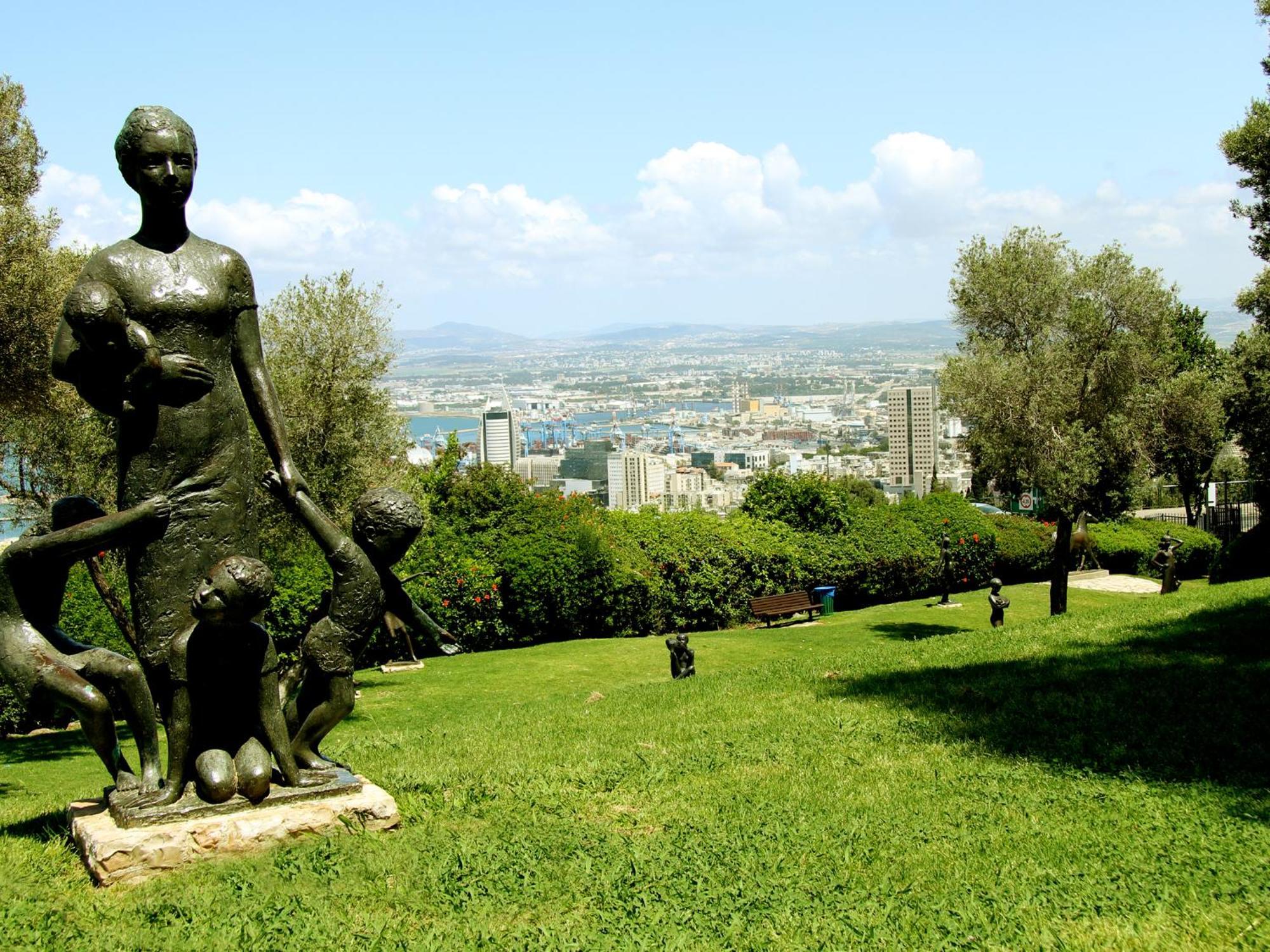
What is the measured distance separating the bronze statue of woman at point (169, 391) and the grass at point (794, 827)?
1243 mm

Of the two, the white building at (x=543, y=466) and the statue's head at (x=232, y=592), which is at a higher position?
the statue's head at (x=232, y=592)

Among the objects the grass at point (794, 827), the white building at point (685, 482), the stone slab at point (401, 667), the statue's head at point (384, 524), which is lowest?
the white building at point (685, 482)

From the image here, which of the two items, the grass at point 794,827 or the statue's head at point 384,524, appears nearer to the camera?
the grass at point 794,827

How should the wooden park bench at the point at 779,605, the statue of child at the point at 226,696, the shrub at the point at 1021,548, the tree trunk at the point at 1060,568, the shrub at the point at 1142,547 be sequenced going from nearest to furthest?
the statue of child at the point at 226,696, the tree trunk at the point at 1060,568, the wooden park bench at the point at 779,605, the shrub at the point at 1021,548, the shrub at the point at 1142,547

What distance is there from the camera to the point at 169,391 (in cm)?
527

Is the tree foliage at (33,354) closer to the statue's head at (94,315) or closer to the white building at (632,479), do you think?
the statue's head at (94,315)

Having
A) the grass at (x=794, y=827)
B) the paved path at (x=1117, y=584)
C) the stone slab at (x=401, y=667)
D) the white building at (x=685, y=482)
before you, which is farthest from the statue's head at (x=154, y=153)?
the white building at (x=685, y=482)

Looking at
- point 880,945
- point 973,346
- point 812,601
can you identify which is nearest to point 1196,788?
point 880,945

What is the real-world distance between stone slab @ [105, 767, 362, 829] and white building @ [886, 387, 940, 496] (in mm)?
95704

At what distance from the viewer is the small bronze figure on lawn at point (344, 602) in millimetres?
5555

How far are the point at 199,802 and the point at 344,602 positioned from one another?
Result: 1.14 m

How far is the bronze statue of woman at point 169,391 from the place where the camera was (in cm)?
525

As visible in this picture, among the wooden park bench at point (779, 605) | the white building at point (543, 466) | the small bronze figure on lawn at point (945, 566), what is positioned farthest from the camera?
the white building at point (543, 466)

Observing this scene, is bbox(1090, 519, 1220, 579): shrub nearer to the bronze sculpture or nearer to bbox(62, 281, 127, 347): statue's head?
the bronze sculpture
